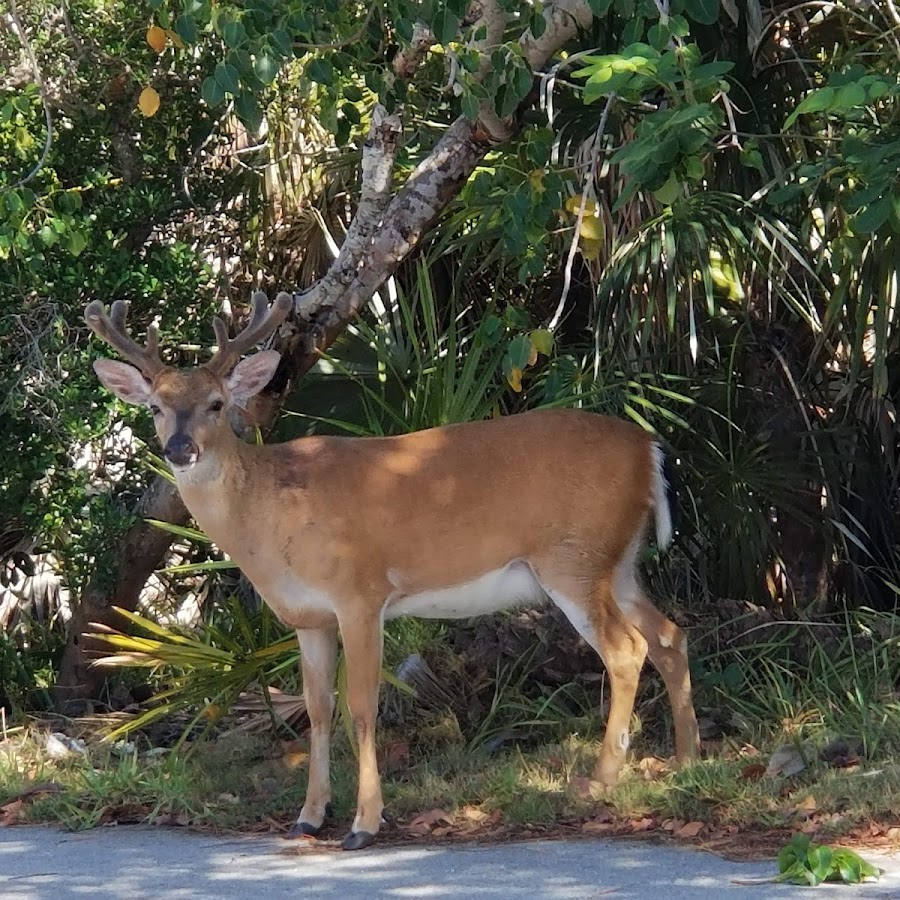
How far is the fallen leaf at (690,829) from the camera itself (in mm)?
5863

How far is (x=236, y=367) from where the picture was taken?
275 inches

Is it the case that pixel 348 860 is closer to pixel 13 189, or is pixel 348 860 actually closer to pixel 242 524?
pixel 242 524

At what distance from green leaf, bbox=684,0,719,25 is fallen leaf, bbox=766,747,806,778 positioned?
2.87m

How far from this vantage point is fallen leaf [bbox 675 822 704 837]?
19.2 feet

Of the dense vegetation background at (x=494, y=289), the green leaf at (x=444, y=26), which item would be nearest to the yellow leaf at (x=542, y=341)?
the dense vegetation background at (x=494, y=289)

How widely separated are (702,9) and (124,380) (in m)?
2.87

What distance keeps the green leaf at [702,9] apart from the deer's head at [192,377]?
2226 millimetres

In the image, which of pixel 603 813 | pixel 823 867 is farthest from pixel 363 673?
pixel 823 867

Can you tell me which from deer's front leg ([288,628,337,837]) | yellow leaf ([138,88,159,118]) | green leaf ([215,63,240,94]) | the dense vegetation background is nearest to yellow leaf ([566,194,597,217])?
the dense vegetation background

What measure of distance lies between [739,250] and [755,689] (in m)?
2.04

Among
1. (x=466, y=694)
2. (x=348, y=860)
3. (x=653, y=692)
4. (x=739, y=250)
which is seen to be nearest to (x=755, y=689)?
(x=653, y=692)

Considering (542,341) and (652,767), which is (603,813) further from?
(542,341)

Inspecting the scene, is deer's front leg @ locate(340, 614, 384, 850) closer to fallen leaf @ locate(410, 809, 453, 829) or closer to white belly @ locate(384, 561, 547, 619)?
fallen leaf @ locate(410, 809, 453, 829)

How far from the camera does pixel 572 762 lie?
23.2 ft
